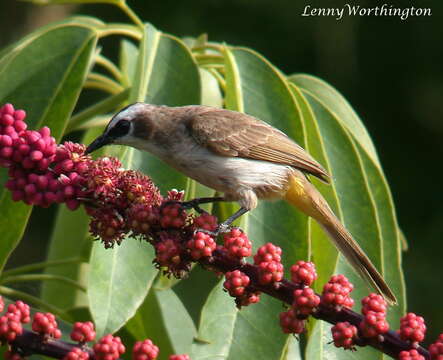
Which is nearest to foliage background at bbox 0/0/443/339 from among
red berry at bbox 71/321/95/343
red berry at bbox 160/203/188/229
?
red berry at bbox 160/203/188/229

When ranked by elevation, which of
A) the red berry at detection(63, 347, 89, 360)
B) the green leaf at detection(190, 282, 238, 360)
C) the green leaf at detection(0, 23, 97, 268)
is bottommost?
the green leaf at detection(190, 282, 238, 360)

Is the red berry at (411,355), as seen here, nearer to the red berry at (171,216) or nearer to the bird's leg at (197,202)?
the red berry at (171,216)

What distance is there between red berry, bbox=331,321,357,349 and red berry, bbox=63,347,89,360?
54cm

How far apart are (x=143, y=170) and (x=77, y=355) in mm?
1008

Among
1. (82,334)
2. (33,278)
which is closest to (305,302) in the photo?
(82,334)

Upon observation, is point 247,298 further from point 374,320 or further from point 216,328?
point 216,328

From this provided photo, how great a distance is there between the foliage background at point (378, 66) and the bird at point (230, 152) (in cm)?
359

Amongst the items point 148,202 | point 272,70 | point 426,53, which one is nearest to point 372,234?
point 272,70

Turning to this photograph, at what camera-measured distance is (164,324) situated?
9.31 ft

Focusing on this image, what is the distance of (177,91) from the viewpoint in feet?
9.04

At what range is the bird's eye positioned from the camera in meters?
2.91

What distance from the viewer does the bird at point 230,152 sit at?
296 centimetres

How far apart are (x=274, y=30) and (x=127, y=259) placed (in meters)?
5.12

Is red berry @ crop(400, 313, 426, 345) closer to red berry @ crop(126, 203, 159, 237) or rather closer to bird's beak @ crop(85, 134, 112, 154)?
red berry @ crop(126, 203, 159, 237)
